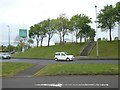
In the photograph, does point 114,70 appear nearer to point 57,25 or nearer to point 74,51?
point 74,51

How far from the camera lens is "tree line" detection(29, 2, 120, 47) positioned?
5881 cm

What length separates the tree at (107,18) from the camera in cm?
5847

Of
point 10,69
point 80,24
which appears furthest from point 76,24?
point 10,69

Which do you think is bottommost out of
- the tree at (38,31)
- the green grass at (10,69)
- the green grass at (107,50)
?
the green grass at (10,69)

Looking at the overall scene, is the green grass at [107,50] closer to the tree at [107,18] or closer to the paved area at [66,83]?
the tree at [107,18]

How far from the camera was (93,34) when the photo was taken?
270 feet

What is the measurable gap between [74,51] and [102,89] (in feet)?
156

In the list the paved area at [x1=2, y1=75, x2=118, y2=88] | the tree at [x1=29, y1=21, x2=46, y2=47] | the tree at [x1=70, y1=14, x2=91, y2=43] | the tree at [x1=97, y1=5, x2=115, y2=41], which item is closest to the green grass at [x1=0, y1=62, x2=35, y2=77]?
the paved area at [x1=2, y1=75, x2=118, y2=88]

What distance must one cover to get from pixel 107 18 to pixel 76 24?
917cm

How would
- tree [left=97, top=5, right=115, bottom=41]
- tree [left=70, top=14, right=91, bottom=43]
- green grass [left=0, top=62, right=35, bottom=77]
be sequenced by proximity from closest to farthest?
green grass [left=0, top=62, right=35, bottom=77], tree [left=97, top=5, right=115, bottom=41], tree [left=70, top=14, right=91, bottom=43]

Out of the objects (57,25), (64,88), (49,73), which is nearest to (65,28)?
(57,25)

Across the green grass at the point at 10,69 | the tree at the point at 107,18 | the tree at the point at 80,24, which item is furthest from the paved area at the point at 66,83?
the tree at the point at 80,24

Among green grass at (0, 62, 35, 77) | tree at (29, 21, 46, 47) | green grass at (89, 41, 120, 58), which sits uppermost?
tree at (29, 21, 46, 47)

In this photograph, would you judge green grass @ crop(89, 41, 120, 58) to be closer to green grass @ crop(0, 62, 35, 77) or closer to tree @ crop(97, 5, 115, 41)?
tree @ crop(97, 5, 115, 41)
